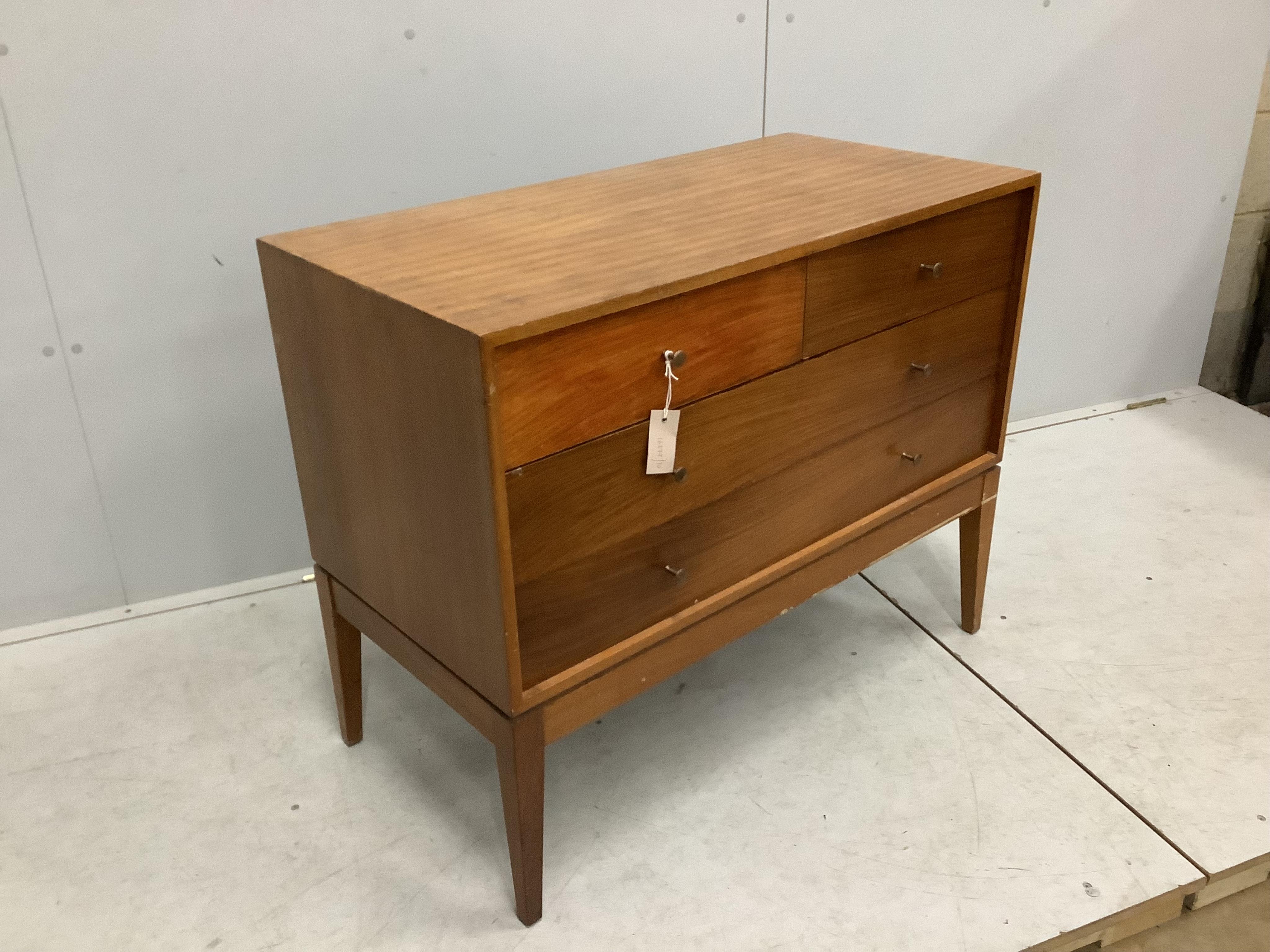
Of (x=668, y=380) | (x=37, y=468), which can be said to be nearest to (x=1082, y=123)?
(x=668, y=380)

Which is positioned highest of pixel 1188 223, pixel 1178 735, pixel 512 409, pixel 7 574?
pixel 512 409

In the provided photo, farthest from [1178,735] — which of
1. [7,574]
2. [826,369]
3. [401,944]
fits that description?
[7,574]

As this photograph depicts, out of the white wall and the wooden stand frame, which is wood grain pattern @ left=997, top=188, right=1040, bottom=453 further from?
the white wall

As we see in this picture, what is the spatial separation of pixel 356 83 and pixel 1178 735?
169cm

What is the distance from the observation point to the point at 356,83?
177 cm

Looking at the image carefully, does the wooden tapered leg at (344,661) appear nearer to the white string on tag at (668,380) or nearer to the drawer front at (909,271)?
the white string on tag at (668,380)

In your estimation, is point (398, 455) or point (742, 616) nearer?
point (398, 455)

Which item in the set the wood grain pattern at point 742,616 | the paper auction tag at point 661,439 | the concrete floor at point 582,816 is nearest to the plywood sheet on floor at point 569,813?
the concrete floor at point 582,816

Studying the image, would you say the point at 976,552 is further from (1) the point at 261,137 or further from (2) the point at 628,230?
(1) the point at 261,137

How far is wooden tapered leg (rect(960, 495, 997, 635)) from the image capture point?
1840 mm

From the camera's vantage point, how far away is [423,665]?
1388 millimetres

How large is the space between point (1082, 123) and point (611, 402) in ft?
5.76

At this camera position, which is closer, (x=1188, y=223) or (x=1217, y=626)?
(x=1217, y=626)

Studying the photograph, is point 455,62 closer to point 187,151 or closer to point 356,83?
point 356,83
